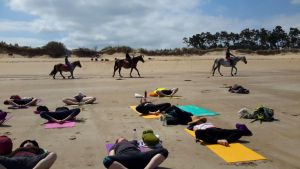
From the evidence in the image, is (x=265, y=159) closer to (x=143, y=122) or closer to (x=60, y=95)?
(x=143, y=122)

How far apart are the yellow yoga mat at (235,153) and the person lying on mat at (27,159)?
3282mm

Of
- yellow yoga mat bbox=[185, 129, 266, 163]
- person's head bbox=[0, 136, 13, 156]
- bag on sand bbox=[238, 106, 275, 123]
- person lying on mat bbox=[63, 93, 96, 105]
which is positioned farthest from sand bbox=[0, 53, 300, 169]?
person's head bbox=[0, 136, 13, 156]

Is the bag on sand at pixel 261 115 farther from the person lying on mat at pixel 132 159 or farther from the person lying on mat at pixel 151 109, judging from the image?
the person lying on mat at pixel 132 159

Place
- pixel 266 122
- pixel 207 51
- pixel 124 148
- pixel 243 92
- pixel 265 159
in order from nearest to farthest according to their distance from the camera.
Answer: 1. pixel 124 148
2. pixel 265 159
3. pixel 266 122
4. pixel 243 92
5. pixel 207 51

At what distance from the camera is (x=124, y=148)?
728 centimetres

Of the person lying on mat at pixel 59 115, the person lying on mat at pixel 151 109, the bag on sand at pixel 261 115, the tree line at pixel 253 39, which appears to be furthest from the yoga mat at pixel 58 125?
the tree line at pixel 253 39

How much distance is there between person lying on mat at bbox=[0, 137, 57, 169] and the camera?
21.7 ft

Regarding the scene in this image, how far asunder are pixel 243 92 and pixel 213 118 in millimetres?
6047

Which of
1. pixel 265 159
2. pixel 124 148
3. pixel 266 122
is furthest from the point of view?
pixel 266 122

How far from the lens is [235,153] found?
27.2 feet

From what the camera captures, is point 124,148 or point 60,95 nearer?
point 124,148

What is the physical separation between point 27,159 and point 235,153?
398 centimetres

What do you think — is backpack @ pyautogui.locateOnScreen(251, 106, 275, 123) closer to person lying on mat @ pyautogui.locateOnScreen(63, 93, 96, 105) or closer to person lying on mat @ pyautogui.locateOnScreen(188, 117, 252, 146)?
person lying on mat @ pyautogui.locateOnScreen(188, 117, 252, 146)

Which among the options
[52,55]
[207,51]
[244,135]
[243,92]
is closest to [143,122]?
[244,135]
